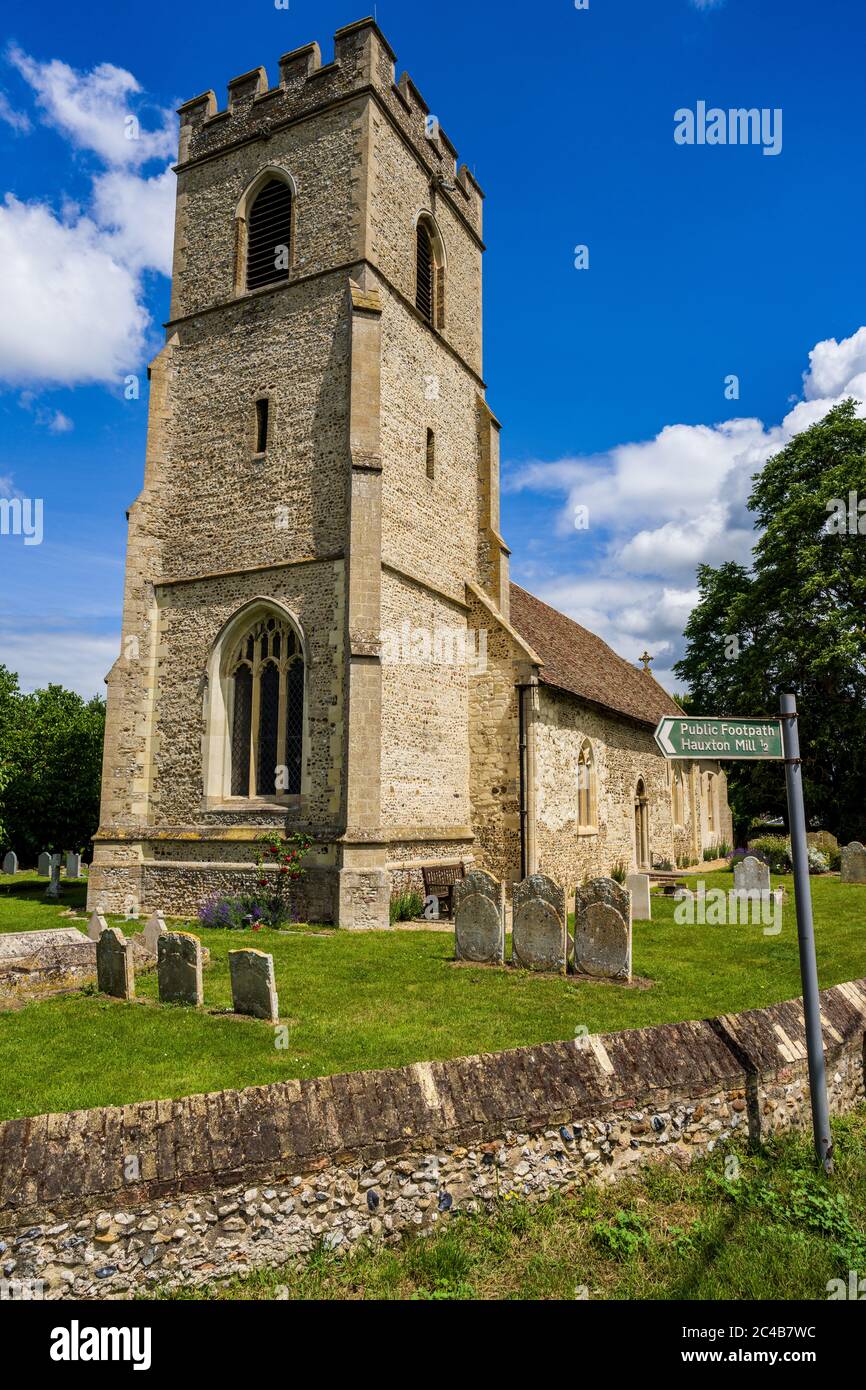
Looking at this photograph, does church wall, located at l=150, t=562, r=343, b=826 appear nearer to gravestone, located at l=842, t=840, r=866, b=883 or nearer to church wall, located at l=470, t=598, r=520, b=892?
church wall, located at l=470, t=598, r=520, b=892

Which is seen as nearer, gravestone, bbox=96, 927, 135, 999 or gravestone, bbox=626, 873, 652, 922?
gravestone, bbox=96, 927, 135, 999

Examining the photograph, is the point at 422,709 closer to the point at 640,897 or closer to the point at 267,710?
the point at 267,710

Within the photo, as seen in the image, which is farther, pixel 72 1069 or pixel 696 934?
pixel 696 934

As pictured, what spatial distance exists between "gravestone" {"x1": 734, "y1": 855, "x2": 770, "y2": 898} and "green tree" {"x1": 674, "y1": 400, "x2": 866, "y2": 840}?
9.54m

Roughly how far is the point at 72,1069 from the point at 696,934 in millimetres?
10086

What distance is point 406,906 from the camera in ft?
47.9

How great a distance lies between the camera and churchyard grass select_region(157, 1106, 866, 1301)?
4176 mm

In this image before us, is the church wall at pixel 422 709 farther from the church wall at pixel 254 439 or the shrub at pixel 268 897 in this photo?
the church wall at pixel 254 439

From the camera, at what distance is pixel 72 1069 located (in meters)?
6.15

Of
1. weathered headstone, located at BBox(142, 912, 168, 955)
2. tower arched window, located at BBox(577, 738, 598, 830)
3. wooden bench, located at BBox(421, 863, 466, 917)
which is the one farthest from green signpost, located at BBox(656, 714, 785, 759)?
tower arched window, located at BBox(577, 738, 598, 830)

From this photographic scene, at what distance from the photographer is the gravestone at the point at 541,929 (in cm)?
986

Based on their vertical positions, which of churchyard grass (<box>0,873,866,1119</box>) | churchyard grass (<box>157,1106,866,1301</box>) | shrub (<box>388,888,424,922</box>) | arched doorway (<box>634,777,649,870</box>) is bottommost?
churchyard grass (<box>157,1106,866,1301</box>)
